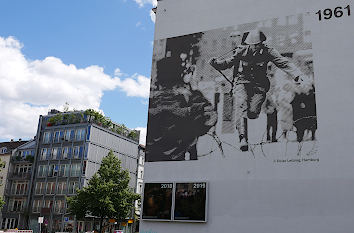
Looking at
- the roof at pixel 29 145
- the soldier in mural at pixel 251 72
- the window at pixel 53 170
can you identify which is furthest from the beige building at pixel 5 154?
the soldier in mural at pixel 251 72

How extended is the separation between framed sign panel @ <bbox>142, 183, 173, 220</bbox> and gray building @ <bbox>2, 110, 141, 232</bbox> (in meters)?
38.1

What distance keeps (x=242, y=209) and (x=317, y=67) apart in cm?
853

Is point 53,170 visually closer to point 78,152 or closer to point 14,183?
point 78,152

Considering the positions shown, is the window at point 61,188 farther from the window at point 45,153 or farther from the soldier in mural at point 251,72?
the soldier in mural at point 251,72

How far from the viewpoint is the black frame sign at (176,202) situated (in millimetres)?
20891

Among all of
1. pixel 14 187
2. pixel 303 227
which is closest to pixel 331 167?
pixel 303 227

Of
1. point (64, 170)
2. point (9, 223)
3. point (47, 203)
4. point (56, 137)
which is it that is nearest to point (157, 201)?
point (64, 170)

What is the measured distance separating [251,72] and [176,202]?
8540mm

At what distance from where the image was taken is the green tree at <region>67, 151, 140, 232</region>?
141 feet

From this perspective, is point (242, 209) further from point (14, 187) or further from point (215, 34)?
point (14, 187)

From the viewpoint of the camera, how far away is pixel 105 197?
141ft

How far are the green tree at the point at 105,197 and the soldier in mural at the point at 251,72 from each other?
25.8 m

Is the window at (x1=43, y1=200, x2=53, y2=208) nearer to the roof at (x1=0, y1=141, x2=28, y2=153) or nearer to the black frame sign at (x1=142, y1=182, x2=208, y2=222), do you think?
the roof at (x1=0, y1=141, x2=28, y2=153)

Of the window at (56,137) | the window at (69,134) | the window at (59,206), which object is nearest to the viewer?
the window at (59,206)
